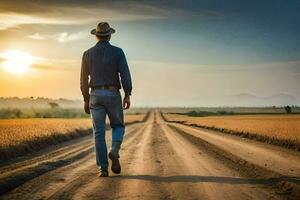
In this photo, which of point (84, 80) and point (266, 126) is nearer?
point (84, 80)

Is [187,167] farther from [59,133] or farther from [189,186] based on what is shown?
[59,133]

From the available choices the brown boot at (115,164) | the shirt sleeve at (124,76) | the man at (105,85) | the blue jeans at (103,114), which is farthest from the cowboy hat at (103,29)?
the brown boot at (115,164)

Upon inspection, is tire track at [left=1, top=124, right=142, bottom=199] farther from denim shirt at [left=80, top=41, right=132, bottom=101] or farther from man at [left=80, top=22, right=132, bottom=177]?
denim shirt at [left=80, top=41, right=132, bottom=101]

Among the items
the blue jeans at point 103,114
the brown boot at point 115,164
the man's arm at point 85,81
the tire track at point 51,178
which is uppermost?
the man's arm at point 85,81

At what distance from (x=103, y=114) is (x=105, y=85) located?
54 centimetres

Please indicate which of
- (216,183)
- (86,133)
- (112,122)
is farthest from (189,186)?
(86,133)

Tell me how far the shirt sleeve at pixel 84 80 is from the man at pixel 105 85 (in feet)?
0.16

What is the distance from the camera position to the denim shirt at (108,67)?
28.9 ft

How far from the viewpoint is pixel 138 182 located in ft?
24.9

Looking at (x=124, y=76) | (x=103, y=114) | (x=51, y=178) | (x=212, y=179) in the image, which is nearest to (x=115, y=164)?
(x=103, y=114)

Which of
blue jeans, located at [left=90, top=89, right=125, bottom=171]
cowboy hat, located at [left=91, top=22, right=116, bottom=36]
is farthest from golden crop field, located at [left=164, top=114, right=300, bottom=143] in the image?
cowboy hat, located at [left=91, top=22, right=116, bottom=36]

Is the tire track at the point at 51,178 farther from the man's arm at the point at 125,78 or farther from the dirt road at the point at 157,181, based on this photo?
the man's arm at the point at 125,78

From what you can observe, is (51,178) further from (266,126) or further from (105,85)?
(266,126)

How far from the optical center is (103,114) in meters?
8.87
